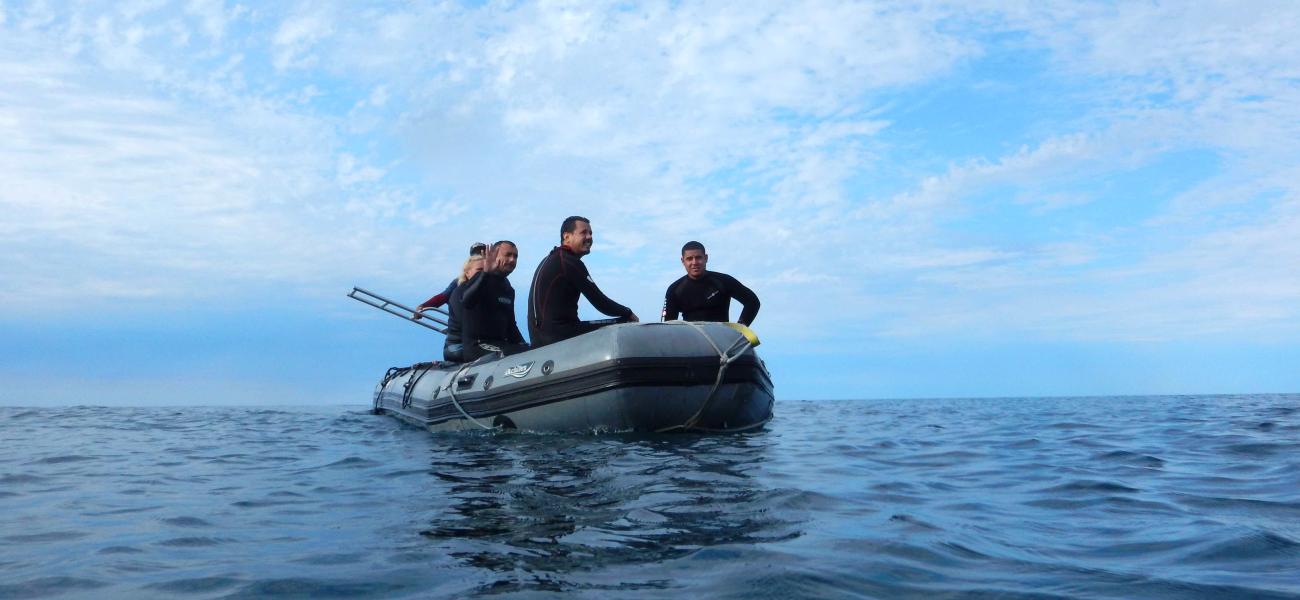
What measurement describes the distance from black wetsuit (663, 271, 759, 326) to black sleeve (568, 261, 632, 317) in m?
1.44

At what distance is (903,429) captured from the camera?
423 inches

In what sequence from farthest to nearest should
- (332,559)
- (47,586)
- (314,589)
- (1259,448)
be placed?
(1259,448)
(332,559)
(47,586)
(314,589)

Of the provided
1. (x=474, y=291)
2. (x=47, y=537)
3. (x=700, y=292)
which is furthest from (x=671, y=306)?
(x=47, y=537)

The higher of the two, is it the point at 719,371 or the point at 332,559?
the point at 719,371

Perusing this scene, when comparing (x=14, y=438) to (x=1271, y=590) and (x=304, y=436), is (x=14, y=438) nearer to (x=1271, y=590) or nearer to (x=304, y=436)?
(x=304, y=436)

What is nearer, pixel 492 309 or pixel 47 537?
pixel 47 537

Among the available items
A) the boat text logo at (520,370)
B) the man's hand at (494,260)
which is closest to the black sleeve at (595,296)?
the boat text logo at (520,370)

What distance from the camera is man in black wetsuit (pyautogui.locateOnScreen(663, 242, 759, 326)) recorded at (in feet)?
32.5

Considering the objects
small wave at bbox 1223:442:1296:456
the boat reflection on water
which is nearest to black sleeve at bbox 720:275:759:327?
the boat reflection on water

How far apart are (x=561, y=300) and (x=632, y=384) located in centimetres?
143

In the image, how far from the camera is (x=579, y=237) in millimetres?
8055

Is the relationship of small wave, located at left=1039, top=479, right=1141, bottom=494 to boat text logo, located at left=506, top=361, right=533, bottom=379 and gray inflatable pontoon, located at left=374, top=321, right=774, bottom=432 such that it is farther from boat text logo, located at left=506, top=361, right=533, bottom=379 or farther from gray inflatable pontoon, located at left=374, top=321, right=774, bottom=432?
boat text logo, located at left=506, top=361, right=533, bottom=379

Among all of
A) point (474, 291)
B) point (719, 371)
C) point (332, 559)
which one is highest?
point (474, 291)

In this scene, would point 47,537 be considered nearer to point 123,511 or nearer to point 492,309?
point 123,511
